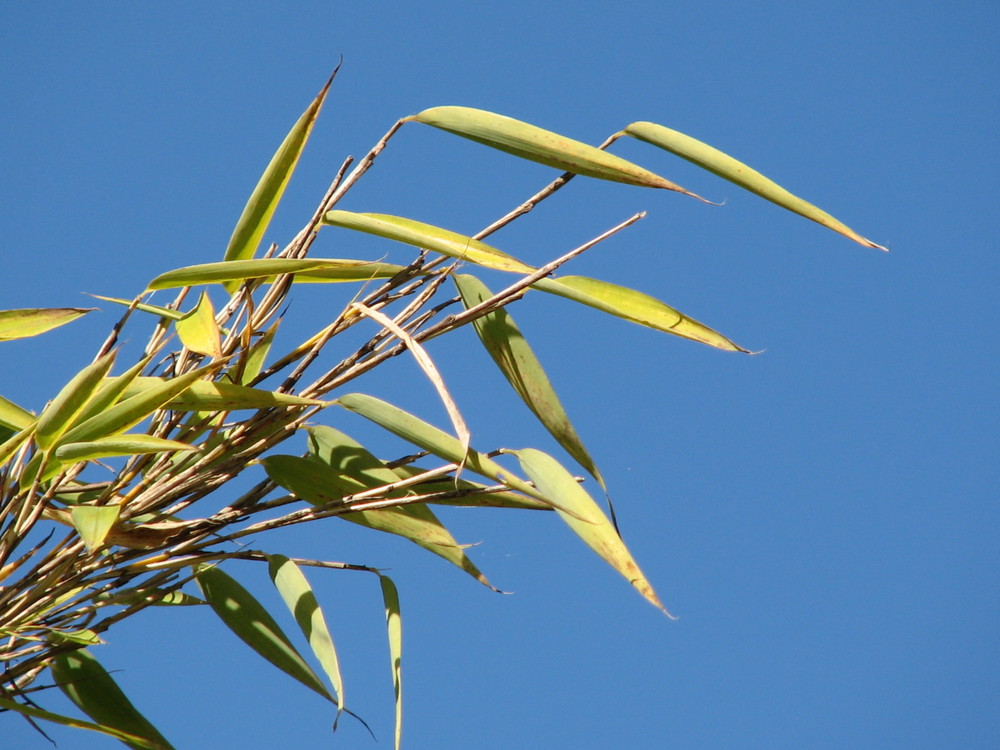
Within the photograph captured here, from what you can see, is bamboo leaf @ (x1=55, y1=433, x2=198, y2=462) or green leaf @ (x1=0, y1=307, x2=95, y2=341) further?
green leaf @ (x1=0, y1=307, x2=95, y2=341)

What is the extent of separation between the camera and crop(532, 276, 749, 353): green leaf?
495 mm

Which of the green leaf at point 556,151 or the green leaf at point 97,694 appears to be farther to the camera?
the green leaf at point 97,694

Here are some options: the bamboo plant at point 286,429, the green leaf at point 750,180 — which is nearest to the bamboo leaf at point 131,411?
the bamboo plant at point 286,429

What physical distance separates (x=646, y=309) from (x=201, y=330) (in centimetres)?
23

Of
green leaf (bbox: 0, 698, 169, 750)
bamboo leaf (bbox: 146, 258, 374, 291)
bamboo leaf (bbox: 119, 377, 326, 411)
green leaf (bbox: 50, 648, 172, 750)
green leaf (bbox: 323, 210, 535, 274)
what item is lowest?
green leaf (bbox: 0, 698, 169, 750)

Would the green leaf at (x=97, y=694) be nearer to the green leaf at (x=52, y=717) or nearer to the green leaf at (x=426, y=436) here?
the green leaf at (x=52, y=717)

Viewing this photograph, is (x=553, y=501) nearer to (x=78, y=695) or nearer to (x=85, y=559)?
(x=85, y=559)

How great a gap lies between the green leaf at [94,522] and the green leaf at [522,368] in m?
0.19

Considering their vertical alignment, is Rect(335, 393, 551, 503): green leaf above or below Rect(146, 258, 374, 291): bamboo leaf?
below

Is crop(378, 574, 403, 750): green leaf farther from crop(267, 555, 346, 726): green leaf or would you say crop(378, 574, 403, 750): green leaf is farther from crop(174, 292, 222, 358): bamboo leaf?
crop(174, 292, 222, 358): bamboo leaf

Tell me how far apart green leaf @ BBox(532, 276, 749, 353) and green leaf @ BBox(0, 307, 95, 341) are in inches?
10.5

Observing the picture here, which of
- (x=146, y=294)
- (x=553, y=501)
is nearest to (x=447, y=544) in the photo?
(x=553, y=501)

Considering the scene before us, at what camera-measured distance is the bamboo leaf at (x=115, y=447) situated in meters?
0.44

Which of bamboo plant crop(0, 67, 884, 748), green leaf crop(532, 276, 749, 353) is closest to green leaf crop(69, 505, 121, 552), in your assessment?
bamboo plant crop(0, 67, 884, 748)
